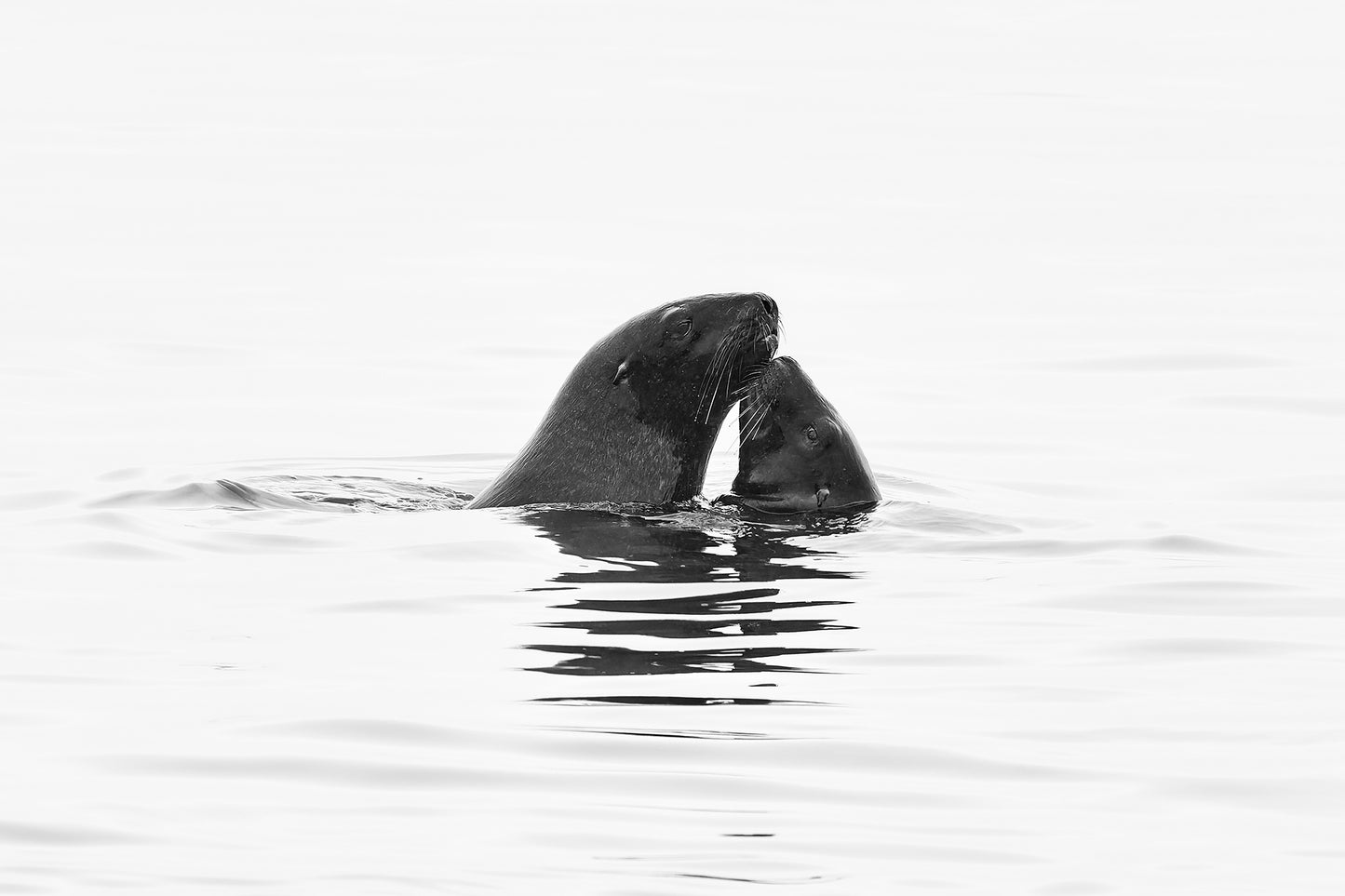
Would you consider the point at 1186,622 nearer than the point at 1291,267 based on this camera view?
Yes

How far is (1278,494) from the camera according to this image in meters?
12.9

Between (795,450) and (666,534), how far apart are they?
1445mm

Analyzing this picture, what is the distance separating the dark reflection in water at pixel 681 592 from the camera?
8102mm

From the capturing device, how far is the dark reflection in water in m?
8.10

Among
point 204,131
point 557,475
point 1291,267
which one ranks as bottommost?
point 557,475

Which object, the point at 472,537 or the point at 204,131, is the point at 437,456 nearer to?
the point at 472,537

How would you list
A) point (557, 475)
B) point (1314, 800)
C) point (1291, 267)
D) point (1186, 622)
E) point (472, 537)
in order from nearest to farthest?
1. point (1314, 800)
2. point (1186, 622)
3. point (472, 537)
4. point (557, 475)
5. point (1291, 267)

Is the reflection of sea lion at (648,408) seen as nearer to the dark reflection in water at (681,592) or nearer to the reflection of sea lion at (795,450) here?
the reflection of sea lion at (795,450)

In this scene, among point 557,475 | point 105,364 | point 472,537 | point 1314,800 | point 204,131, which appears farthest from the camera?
point 204,131

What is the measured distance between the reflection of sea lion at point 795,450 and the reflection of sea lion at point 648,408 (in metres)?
0.18

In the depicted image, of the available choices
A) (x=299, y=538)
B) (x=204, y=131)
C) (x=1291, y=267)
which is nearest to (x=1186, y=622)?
(x=299, y=538)

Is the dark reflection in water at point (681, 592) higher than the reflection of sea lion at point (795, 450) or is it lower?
lower

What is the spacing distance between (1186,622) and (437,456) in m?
6.44

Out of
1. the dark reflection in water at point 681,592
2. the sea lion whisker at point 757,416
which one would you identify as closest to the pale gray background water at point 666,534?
the dark reflection in water at point 681,592
